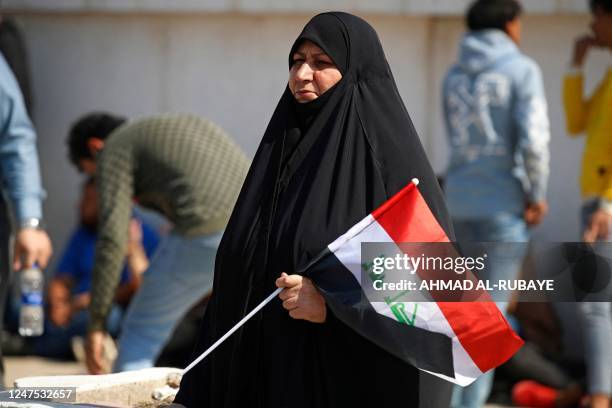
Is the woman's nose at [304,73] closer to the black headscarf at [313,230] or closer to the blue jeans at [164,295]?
the black headscarf at [313,230]

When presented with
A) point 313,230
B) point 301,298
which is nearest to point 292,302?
point 301,298

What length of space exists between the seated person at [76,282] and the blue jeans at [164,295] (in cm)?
204

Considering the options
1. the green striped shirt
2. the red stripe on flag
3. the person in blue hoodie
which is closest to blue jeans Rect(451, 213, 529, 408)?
the person in blue hoodie

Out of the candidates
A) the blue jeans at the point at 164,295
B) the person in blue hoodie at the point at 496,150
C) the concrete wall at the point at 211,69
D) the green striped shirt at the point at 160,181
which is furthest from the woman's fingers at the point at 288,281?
the concrete wall at the point at 211,69

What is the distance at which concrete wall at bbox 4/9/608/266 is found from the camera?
7.75 meters

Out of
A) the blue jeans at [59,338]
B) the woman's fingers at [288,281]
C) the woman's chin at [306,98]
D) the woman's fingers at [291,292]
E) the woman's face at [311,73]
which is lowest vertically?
the blue jeans at [59,338]

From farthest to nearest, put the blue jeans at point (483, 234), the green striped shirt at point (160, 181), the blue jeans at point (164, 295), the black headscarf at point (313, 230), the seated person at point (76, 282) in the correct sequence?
the seated person at point (76, 282)
the blue jeans at point (483, 234)
the blue jeans at point (164, 295)
the green striped shirt at point (160, 181)
the black headscarf at point (313, 230)

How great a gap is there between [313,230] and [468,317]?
17.7 inches

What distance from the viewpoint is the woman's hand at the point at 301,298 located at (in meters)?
3.47

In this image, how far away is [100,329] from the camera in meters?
5.46

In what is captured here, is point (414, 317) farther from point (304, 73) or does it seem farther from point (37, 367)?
point (37, 367)

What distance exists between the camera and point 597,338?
567 cm

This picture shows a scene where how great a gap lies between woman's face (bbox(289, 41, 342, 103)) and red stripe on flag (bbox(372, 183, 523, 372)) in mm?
407

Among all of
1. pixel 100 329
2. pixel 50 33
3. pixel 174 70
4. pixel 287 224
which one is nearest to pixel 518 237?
pixel 100 329
